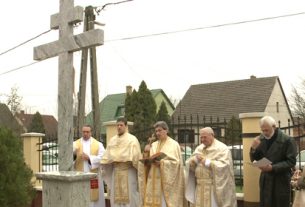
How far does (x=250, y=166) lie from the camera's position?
7723mm

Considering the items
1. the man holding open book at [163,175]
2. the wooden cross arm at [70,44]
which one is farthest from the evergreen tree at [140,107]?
the wooden cross arm at [70,44]

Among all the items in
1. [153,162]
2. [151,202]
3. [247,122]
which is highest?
[247,122]

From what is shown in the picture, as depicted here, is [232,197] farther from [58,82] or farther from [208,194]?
[58,82]

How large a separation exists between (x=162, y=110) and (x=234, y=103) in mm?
10759

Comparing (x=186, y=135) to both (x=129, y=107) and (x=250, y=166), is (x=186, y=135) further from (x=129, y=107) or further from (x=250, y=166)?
(x=129, y=107)

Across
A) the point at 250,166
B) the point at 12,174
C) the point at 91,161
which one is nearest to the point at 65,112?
the point at 250,166

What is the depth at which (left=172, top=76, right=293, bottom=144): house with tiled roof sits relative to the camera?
4492 cm

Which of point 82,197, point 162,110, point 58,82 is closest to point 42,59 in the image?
point 58,82

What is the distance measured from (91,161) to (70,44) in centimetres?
393

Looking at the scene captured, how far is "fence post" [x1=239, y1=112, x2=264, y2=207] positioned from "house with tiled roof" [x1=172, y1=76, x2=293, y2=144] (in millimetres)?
36236

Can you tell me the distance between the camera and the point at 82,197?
5.68 meters

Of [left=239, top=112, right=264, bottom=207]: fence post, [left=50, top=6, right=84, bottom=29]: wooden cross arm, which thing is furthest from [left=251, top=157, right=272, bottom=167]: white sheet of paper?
[left=50, top=6, right=84, bottom=29]: wooden cross arm

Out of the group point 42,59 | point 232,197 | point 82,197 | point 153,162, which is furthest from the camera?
point 153,162

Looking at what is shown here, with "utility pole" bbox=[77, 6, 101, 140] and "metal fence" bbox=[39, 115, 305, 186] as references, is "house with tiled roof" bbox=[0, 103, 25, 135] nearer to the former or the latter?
"utility pole" bbox=[77, 6, 101, 140]
